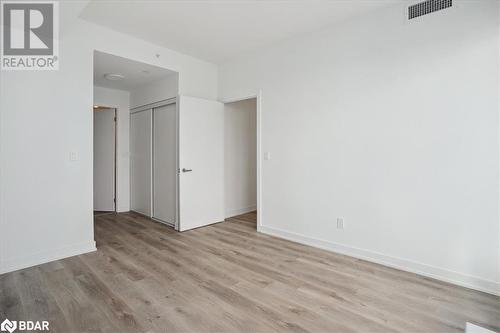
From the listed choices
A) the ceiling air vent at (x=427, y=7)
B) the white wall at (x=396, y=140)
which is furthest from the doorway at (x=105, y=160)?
the ceiling air vent at (x=427, y=7)

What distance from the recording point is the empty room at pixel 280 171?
2121 mm

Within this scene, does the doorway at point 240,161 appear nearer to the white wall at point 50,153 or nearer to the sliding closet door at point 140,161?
the sliding closet door at point 140,161

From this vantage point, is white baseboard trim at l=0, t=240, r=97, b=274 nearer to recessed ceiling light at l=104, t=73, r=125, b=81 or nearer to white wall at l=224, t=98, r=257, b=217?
white wall at l=224, t=98, r=257, b=217

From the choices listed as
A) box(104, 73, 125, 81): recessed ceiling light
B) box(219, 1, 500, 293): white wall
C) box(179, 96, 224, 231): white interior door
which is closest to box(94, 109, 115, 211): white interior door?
box(104, 73, 125, 81): recessed ceiling light

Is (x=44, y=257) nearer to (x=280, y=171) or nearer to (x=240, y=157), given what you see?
(x=280, y=171)

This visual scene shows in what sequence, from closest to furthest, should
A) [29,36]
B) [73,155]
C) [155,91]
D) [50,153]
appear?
[29,36] → [50,153] → [73,155] → [155,91]

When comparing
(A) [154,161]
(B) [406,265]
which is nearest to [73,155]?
(A) [154,161]

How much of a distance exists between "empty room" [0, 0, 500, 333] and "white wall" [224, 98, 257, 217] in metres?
0.70

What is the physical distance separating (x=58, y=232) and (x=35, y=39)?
2.17 metres

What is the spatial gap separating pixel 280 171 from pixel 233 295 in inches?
78.2

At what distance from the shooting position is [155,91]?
4.70m

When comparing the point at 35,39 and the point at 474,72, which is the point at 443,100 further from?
the point at 35,39

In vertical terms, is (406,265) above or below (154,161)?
below

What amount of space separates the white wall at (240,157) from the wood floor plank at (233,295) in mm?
1830
